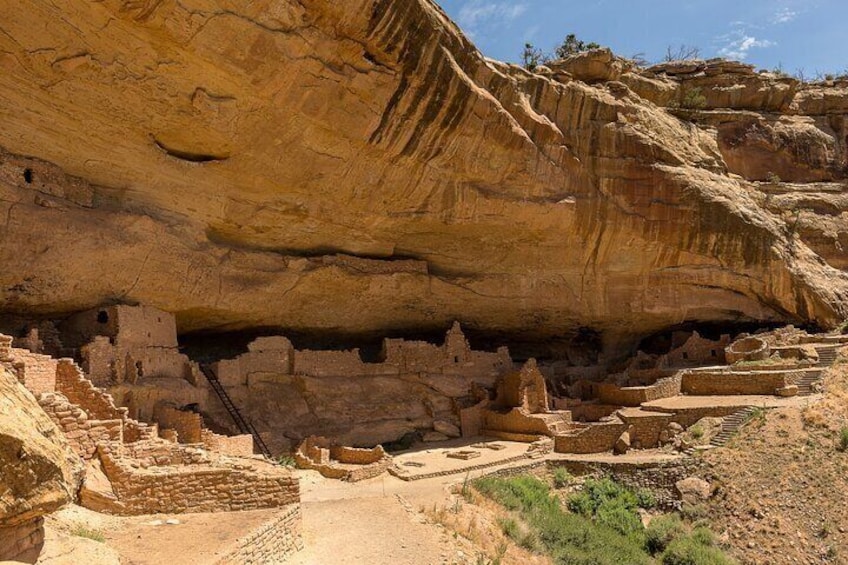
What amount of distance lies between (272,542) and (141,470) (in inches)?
85.4

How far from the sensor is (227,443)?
1318cm

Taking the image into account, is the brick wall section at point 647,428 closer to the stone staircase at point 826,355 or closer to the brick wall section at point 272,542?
the stone staircase at point 826,355

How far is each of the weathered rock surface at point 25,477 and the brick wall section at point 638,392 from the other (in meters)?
16.9

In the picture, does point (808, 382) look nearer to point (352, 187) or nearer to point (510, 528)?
point (510, 528)

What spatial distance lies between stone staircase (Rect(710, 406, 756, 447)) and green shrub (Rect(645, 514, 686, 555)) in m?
2.68

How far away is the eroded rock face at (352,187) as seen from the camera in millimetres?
11938

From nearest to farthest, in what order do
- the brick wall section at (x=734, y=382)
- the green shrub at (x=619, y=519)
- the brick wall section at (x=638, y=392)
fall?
the green shrub at (x=619, y=519) < the brick wall section at (x=734, y=382) < the brick wall section at (x=638, y=392)

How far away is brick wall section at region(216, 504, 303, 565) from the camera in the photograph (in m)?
7.12

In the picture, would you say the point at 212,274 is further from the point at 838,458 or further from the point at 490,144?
the point at 838,458

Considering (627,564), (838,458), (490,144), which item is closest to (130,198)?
(490,144)

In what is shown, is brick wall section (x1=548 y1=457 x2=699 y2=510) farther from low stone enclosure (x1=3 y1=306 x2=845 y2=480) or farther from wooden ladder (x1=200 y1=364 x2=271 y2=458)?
wooden ladder (x1=200 y1=364 x2=271 y2=458)

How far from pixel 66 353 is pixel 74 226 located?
2.53m

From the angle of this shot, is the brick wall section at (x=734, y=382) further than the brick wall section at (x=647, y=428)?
Yes

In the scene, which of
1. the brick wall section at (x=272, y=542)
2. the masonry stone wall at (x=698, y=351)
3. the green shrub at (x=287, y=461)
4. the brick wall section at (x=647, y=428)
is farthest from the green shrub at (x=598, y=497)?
the masonry stone wall at (x=698, y=351)
